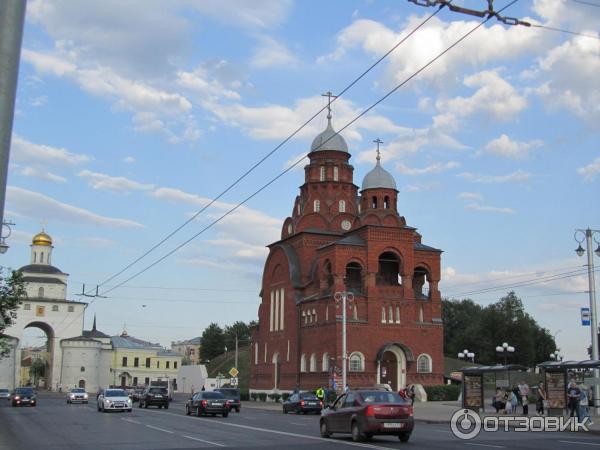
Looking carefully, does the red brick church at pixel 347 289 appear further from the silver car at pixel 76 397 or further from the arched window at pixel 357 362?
the silver car at pixel 76 397

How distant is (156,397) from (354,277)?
20141 millimetres

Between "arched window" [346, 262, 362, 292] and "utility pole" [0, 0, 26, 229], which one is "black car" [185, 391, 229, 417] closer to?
"arched window" [346, 262, 362, 292]

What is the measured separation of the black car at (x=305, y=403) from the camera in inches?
1551

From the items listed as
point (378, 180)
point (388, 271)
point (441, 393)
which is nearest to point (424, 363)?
point (441, 393)

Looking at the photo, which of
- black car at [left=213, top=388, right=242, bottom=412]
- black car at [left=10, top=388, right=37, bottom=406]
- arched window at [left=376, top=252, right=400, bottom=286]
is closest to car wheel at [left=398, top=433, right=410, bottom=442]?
black car at [left=213, top=388, right=242, bottom=412]

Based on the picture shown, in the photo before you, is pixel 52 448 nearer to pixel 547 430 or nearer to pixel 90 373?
pixel 547 430

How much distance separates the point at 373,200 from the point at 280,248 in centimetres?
917

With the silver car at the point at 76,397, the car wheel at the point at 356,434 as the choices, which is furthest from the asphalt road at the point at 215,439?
the silver car at the point at 76,397

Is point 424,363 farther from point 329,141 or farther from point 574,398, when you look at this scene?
point 574,398

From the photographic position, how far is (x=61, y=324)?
101750mm

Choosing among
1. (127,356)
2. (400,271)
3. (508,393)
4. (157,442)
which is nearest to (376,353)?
(400,271)

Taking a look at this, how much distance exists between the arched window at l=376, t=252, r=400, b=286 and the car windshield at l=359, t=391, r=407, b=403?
39.4m

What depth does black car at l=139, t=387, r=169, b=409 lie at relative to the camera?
44281mm

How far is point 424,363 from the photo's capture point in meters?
54.7
